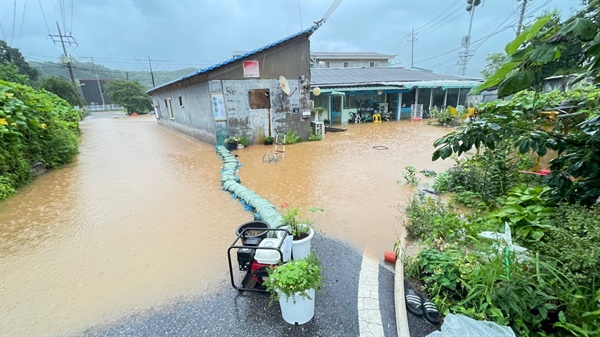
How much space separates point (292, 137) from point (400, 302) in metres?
7.98

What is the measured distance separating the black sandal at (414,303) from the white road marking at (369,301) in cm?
26

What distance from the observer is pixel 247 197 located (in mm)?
4297

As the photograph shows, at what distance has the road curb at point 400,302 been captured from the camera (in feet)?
6.00

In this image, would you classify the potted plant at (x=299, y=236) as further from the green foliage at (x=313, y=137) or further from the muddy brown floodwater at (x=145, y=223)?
the green foliage at (x=313, y=137)

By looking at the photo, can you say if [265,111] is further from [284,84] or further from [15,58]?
[15,58]

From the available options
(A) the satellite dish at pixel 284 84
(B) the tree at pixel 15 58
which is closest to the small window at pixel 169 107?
(A) the satellite dish at pixel 284 84

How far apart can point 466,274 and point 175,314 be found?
2.54m

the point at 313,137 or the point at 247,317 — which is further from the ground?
the point at 313,137

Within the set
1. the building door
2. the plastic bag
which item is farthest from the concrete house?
the plastic bag

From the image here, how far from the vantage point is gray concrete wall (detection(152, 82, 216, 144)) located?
30.1ft

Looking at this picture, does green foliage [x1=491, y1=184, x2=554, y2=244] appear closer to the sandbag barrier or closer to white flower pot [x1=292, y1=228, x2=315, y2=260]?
white flower pot [x1=292, y1=228, x2=315, y2=260]

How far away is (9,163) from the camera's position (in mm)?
5102

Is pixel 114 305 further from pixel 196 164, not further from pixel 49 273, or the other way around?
pixel 196 164

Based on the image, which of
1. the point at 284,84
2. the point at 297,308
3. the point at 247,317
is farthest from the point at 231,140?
the point at 297,308
